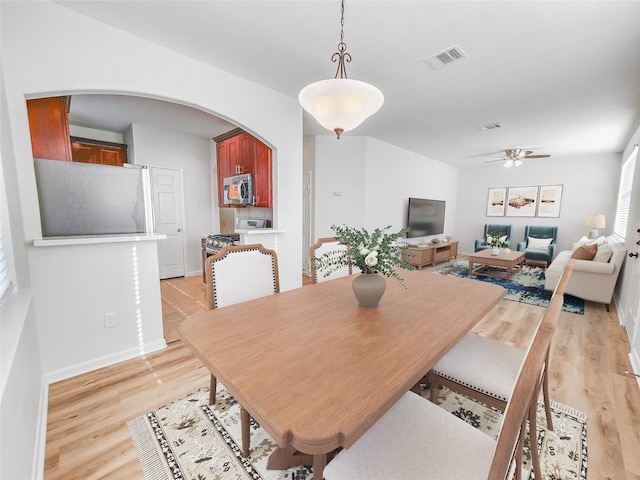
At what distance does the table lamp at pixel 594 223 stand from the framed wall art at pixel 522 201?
3.84ft

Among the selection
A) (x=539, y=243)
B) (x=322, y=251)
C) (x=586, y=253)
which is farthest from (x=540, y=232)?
(x=322, y=251)

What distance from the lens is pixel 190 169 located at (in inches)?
195

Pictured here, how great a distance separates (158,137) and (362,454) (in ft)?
16.8

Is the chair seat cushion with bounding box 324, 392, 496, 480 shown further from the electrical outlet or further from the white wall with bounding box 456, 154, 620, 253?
the white wall with bounding box 456, 154, 620, 253

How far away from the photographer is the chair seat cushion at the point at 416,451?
819 mm

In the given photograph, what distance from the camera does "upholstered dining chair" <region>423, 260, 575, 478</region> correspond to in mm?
1225

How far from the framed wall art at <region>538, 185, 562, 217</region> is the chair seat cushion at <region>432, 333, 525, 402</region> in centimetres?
682

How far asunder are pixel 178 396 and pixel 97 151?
4501 mm

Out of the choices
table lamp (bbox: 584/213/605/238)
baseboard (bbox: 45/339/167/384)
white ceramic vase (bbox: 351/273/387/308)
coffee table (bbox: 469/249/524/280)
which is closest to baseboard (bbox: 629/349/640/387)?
white ceramic vase (bbox: 351/273/387/308)

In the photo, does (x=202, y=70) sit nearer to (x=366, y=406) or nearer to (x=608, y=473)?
(x=366, y=406)

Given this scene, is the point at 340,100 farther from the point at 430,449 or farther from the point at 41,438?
the point at 41,438

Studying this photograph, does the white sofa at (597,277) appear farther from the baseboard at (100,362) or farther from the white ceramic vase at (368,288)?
the baseboard at (100,362)

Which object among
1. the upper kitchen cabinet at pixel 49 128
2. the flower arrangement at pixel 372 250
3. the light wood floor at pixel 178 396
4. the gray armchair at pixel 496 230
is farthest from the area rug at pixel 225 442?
the gray armchair at pixel 496 230

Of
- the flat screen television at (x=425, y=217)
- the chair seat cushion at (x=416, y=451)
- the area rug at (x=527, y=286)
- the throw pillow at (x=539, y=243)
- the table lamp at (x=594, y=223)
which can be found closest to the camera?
the chair seat cushion at (x=416, y=451)
